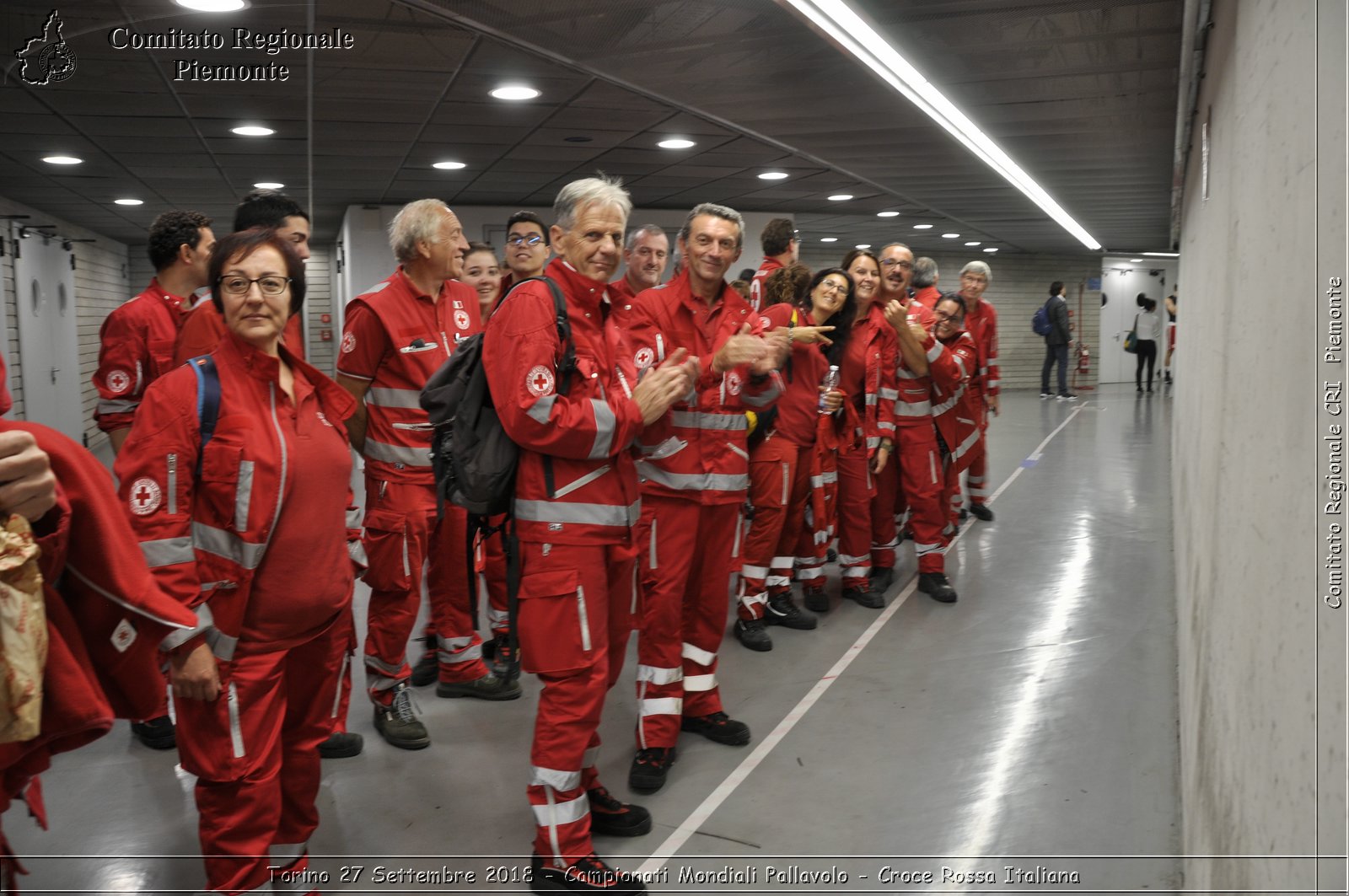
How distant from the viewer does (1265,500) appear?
1504mm

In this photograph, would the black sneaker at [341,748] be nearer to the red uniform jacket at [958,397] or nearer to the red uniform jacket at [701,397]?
the red uniform jacket at [701,397]

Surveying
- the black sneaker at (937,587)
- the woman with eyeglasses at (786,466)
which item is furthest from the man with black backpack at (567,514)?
the black sneaker at (937,587)

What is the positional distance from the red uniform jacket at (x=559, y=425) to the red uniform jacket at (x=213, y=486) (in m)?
0.62

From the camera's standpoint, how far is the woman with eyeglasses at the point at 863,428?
5723 millimetres

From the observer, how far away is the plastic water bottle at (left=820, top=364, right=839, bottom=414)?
5.48 m

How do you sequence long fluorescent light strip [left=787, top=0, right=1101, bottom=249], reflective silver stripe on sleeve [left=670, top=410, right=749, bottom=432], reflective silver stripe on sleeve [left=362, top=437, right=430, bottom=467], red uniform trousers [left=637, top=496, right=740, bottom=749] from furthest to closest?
1. long fluorescent light strip [left=787, top=0, right=1101, bottom=249]
2. reflective silver stripe on sleeve [left=362, top=437, right=430, bottom=467]
3. reflective silver stripe on sleeve [left=670, top=410, right=749, bottom=432]
4. red uniform trousers [left=637, top=496, right=740, bottom=749]

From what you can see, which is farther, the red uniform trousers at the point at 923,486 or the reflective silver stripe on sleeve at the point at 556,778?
the red uniform trousers at the point at 923,486

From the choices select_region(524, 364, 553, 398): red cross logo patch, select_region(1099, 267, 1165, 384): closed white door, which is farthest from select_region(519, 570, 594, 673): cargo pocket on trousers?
select_region(1099, 267, 1165, 384): closed white door

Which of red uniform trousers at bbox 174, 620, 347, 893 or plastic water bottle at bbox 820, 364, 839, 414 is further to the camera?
plastic water bottle at bbox 820, 364, 839, 414

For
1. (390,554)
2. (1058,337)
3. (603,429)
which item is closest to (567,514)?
(603,429)

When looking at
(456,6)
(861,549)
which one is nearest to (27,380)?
(456,6)

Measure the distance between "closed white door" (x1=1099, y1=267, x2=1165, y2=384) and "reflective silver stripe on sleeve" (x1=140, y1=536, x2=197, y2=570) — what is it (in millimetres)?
27544

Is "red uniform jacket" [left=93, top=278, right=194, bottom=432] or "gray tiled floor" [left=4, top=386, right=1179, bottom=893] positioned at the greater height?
"red uniform jacket" [left=93, top=278, right=194, bottom=432]

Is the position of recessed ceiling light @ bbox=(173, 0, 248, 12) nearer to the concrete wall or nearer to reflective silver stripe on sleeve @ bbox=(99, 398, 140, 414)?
reflective silver stripe on sleeve @ bbox=(99, 398, 140, 414)
